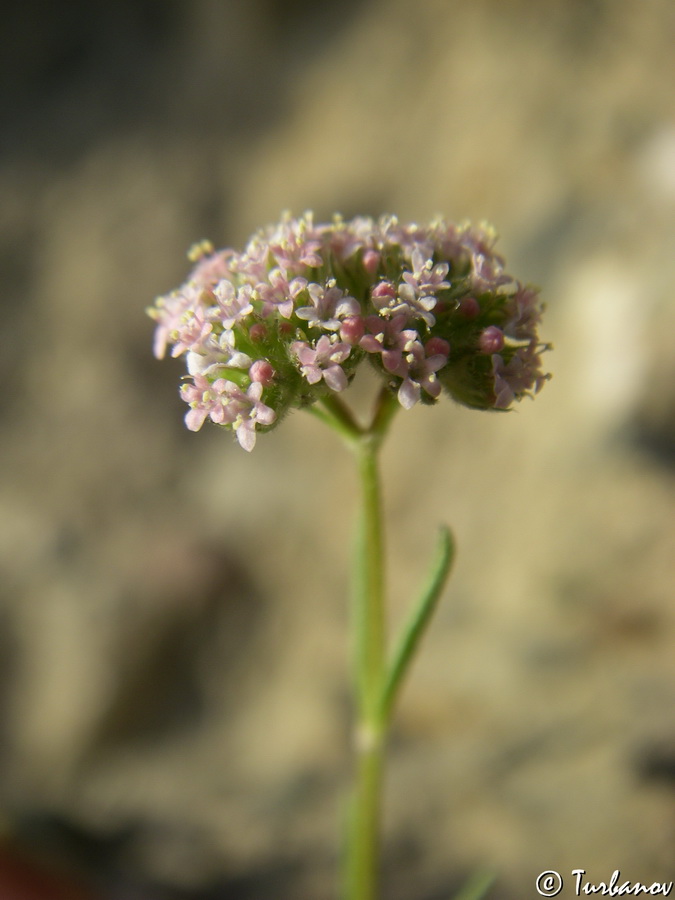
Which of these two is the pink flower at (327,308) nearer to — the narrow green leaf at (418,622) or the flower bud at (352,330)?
the flower bud at (352,330)

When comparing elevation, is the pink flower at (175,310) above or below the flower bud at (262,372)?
above

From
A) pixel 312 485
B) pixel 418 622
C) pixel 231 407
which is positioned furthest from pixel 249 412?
pixel 312 485

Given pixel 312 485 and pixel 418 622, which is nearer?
pixel 418 622

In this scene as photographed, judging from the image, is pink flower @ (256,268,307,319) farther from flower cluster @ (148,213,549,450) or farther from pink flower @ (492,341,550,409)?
pink flower @ (492,341,550,409)

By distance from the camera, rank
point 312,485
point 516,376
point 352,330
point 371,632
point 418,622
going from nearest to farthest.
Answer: point 352,330
point 516,376
point 418,622
point 371,632
point 312,485

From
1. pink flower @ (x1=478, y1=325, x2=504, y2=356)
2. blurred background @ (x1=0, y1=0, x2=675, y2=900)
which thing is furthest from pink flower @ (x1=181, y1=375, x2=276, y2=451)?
blurred background @ (x1=0, y1=0, x2=675, y2=900)

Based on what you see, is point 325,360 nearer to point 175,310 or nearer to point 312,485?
point 175,310

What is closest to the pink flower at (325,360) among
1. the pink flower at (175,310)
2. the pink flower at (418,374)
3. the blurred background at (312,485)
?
the pink flower at (418,374)

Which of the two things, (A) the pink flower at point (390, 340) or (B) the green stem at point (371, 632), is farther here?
(B) the green stem at point (371, 632)
